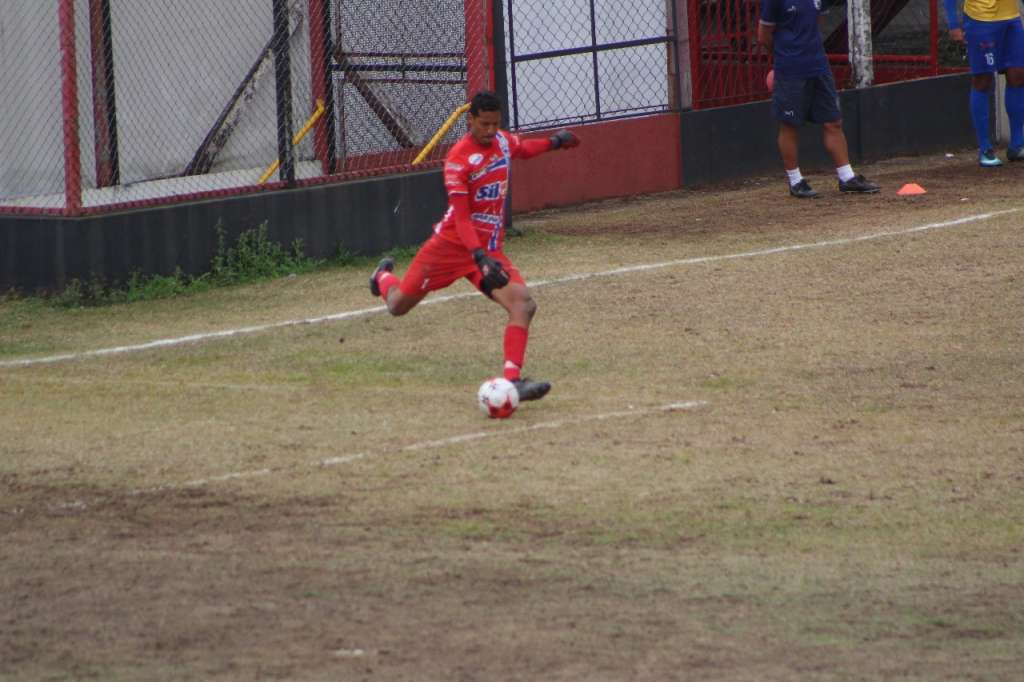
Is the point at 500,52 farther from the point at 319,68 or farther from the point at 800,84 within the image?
the point at 800,84

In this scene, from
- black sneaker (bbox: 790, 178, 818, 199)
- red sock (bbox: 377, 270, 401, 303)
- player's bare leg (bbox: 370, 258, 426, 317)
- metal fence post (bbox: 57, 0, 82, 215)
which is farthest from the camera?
black sneaker (bbox: 790, 178, 818, 199)

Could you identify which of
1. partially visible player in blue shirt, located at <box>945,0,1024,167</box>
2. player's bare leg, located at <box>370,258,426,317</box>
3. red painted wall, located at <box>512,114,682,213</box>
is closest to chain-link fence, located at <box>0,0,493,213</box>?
red painted wall, located at <box>512,114,682,213</box>

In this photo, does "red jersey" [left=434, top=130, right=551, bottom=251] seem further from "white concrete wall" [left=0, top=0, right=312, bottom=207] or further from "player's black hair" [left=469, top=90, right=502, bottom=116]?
"white concrete wall" [left=0, top=0, right=312, bottom=207]

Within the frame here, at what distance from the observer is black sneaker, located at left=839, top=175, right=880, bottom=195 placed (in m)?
15.2

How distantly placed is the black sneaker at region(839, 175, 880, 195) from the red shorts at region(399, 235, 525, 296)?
7.00 meters

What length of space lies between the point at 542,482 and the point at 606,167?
31.4 feet

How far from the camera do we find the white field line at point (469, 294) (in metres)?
10.1

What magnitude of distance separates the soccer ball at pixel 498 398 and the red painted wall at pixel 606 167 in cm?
760

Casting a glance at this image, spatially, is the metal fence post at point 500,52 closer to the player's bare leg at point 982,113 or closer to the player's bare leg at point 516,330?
the player's bare leg at point 982,113

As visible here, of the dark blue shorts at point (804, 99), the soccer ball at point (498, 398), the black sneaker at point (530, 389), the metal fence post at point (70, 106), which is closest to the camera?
the soccer ball at point (498, 398)

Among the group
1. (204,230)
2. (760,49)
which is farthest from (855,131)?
(204,230)

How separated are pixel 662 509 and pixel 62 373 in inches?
167

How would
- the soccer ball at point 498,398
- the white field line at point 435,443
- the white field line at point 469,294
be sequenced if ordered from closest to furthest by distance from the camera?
the white field line at point 435,443 < the soccer ball at point 498,398 < the white field line at point 469,294

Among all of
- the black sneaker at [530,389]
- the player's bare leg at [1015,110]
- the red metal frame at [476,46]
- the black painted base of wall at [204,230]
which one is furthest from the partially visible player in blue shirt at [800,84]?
the black sneaker at [530,389]
